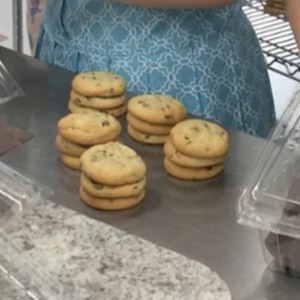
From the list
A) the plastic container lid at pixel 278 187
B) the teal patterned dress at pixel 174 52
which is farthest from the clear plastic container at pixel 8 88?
the plastic container lid at pixel 278 187

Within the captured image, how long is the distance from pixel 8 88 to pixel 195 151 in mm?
299

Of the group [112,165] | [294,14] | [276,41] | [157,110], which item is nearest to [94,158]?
[112,165]

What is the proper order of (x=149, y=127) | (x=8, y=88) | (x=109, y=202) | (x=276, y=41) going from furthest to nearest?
(x=276, y=41) → (x=8, y=88) → (x=149, y=127) → (x=109, y=202)

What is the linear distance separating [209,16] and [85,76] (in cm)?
22

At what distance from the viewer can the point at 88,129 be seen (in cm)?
86

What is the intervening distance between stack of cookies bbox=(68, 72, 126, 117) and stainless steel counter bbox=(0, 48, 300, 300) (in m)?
0.04

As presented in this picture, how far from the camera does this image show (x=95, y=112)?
35.8 inches

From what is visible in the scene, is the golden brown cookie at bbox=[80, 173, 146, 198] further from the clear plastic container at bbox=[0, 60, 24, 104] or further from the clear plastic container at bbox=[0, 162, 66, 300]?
the clear plastic container at bbox=[0, 60, 24, 104]

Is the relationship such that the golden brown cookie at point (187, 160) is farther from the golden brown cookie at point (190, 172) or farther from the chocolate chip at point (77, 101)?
the chocolate chip at point (77, 101)

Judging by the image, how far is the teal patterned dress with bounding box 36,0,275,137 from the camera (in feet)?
3.55

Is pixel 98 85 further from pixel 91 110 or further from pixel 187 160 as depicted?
pixel 187 160

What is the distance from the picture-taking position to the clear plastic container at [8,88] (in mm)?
1014

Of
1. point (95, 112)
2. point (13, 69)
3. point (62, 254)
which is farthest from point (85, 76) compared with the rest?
point (62, 254)

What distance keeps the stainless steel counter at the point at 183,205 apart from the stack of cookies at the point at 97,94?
0.04 metres
